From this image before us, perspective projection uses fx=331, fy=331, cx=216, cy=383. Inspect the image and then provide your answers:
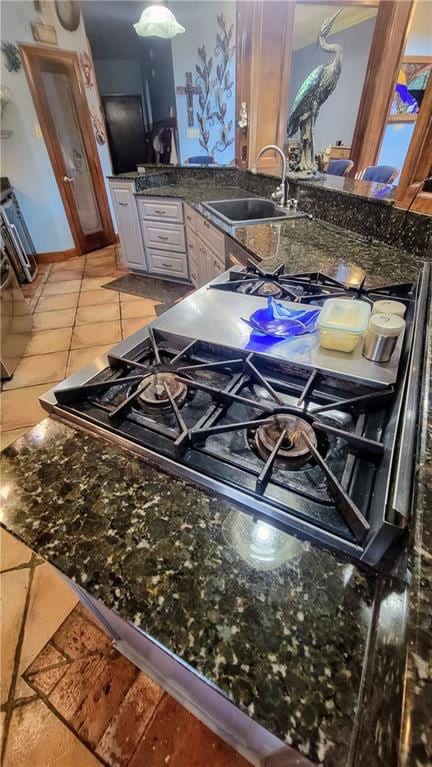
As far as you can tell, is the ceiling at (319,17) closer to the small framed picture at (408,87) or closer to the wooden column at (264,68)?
the small framed picture at (408,87)

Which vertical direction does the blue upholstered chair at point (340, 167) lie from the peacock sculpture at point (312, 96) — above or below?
below

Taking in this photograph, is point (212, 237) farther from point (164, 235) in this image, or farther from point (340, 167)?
point (340, 167)

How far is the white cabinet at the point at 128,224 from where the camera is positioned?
3207 mm

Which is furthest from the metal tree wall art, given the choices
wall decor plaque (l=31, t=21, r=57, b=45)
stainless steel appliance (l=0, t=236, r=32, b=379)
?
stainless steel appliance (l=0, t=236, r=32, b=379)

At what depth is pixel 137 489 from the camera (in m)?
0.52

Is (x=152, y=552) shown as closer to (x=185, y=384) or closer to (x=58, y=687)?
(x=185, y=384)

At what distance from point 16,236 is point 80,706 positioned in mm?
3620

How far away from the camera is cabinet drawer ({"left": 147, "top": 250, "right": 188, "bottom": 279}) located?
3.25 m

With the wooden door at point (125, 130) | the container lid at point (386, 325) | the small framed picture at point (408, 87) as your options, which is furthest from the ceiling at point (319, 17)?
the container lid at point (386, 325)

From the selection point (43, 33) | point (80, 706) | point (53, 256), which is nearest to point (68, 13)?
point (43, 33)

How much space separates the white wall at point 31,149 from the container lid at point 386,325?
4342mm

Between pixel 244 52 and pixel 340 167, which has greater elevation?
pixel 244 52

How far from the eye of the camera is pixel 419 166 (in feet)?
4.69

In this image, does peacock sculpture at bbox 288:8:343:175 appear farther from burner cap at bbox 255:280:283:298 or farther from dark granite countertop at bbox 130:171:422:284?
burner cap at bbox 255:280:283:298
